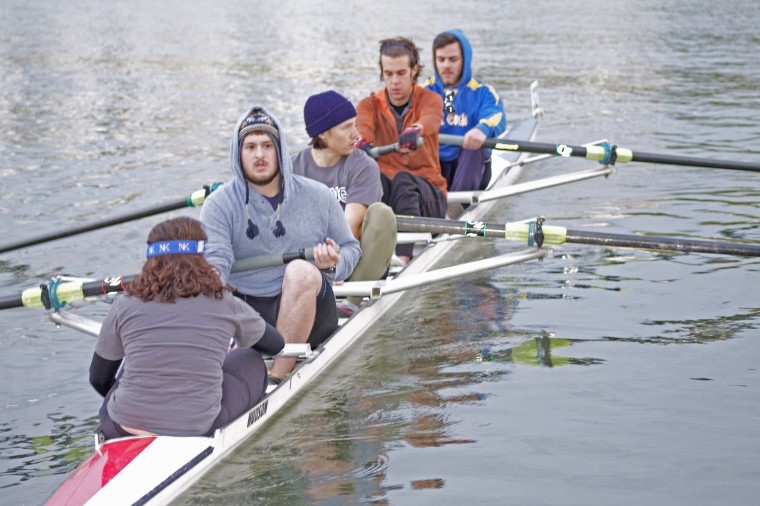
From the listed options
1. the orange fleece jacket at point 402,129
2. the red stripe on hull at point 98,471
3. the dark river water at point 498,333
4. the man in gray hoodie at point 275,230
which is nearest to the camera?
the red stripe on hull at point 98,471

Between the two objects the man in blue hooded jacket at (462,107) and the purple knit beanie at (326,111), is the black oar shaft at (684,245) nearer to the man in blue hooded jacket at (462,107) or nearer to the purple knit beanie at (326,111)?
the purple knit beanie at (326,111)

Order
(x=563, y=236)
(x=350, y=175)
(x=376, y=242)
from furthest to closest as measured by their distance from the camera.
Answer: (x=563, y=236) < (x=350, y=175) < (x=376, y=242)

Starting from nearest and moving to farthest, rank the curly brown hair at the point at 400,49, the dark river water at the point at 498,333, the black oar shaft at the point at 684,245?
the dark river water at the point at 498,333 → the black oar shaft at the point at 684,245 → the curly brown hair at the point at 400,49

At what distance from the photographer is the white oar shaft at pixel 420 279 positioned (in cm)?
718

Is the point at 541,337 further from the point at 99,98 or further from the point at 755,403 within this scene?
the point at 99,98

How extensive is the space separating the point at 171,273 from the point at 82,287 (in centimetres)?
184

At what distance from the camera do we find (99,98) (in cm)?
2130

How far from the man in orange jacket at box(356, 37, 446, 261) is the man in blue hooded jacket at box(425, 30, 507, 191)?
961 millimetres

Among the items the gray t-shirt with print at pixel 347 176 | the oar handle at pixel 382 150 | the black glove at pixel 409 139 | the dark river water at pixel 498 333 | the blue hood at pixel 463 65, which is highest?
the blue hood at pixel 463 65

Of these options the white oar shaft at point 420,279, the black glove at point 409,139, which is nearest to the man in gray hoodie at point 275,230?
the white oar shaft at point 420,279

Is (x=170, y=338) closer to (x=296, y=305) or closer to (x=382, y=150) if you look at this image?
(x=296, y=305)

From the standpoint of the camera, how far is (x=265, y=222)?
624cm

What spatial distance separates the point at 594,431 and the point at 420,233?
10.9 feet

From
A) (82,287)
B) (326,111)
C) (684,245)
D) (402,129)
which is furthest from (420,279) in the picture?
(82,287)
